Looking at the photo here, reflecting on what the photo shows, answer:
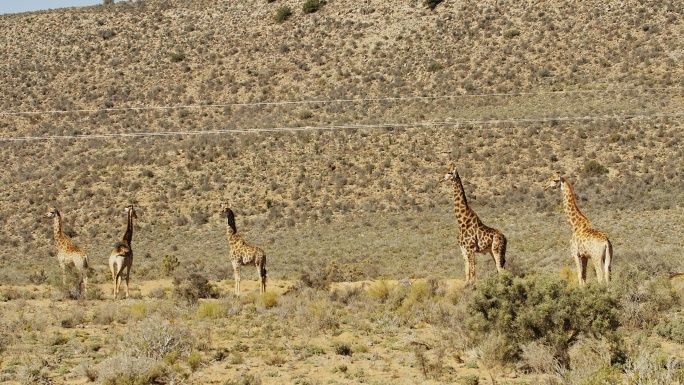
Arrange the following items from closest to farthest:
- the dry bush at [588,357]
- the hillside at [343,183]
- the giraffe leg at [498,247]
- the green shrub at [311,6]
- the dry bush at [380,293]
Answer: the dry bush at [588,357], the hillside at [343,183], the giraffe leg at [498,247], the dry bush at [380,293], the green shrub at [311,6]

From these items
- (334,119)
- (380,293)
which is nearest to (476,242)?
(380,293)

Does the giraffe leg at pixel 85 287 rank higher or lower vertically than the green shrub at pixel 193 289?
higher

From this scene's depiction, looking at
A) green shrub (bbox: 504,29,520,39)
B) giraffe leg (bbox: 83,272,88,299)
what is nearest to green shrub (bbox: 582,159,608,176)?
green shrub (bbox: 504,29,520,39)

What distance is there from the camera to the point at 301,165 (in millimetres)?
50312

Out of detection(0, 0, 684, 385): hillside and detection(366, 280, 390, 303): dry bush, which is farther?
detection(366, 280, 390, 303): dry bush

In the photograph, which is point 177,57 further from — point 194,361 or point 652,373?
point 652,373

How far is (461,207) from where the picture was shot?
2062cm

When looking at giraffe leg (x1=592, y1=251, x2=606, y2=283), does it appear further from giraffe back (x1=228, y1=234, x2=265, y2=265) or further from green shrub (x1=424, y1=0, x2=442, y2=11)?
green shrub (x1=424, y1=0, x2=442, y2=11)

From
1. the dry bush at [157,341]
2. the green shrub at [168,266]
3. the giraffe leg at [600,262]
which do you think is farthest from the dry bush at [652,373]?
the green shrub at [168,266]

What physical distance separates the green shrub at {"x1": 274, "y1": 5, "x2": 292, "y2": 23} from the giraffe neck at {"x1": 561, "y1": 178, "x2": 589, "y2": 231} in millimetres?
54970

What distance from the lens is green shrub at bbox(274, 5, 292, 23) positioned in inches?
2830

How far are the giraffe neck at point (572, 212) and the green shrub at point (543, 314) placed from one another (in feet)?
15.0

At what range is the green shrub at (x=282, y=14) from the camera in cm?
7188

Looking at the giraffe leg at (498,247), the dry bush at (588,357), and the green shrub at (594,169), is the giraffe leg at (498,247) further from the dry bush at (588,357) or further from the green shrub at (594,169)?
the green shrub at (594,169)
